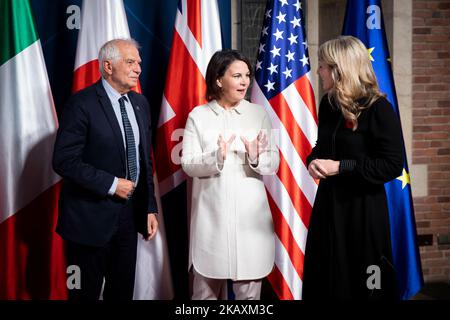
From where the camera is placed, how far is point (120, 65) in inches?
108

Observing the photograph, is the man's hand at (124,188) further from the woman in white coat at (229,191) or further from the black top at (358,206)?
the black top at (358,206)

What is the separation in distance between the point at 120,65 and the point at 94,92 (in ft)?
0.61

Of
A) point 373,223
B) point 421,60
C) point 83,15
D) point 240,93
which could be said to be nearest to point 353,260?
point 373,223

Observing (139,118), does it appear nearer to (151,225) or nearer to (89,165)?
(89,165)

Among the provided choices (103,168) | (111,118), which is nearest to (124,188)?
(103,168)

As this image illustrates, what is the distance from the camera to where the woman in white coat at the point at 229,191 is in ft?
9.07

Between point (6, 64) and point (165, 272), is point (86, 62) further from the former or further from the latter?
point (165, 272)

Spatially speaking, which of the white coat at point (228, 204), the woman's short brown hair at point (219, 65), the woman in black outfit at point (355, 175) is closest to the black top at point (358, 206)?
the woman in black outfit at point (355, 175)

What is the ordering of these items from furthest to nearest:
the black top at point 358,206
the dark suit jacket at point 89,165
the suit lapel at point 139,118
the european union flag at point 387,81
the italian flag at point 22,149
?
the european union flag at point 387,81, the italian flag at point 22,149, the suit lapel at point 139,118, the dark suit jacket at point 89,165, the black top at point 358,206

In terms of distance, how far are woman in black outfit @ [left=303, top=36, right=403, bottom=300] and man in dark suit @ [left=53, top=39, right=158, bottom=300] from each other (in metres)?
0.94

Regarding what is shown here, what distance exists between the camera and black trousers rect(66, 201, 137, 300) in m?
2.73

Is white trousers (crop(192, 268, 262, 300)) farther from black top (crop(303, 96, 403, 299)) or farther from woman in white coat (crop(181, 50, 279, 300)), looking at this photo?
black top (crop(303, 96, 403, 299))
